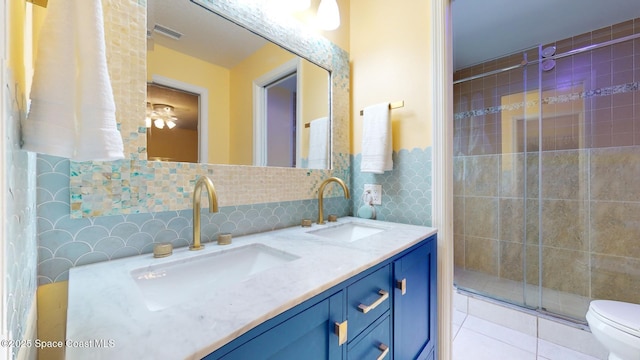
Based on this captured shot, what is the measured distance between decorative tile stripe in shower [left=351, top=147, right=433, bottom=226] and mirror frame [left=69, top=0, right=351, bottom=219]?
570 millimetres

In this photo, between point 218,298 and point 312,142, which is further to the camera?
point 312,142

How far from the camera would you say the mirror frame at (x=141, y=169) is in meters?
0.72

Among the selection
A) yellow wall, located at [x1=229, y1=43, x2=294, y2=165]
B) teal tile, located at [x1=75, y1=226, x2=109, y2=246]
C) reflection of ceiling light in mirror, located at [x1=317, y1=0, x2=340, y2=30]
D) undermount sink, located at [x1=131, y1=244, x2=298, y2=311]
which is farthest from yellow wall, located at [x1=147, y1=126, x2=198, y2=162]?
reflection of ceiling light in mirror, located at [x1=317, y1=0, x2=340, y2=30]

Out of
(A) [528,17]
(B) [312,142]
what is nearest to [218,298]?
(B) [312,142]

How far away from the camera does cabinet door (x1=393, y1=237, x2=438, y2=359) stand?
2.93 ft

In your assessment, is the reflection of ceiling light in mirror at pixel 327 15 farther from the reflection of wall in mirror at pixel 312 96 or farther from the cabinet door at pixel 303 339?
the cabinet door at pixel 303 339

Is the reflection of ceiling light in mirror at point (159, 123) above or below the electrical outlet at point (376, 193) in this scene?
above

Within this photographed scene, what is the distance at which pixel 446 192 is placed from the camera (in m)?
1.27

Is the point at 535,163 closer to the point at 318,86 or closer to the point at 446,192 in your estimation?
the point at 446,192

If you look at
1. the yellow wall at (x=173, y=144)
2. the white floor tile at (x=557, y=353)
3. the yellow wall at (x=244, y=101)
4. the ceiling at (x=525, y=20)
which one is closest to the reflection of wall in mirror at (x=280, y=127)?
the yellow wall at (x=244, y=101)

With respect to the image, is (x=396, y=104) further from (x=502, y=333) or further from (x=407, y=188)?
(x=502, y=333)

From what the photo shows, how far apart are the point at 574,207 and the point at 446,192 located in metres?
1.47

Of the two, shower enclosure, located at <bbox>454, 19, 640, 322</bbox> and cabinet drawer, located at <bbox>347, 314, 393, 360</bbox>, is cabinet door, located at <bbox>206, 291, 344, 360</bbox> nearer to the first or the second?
cabinet drawer, located at <bbox>347, 314, 393, 360</bbox>

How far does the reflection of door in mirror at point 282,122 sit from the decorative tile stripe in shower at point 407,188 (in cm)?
56
